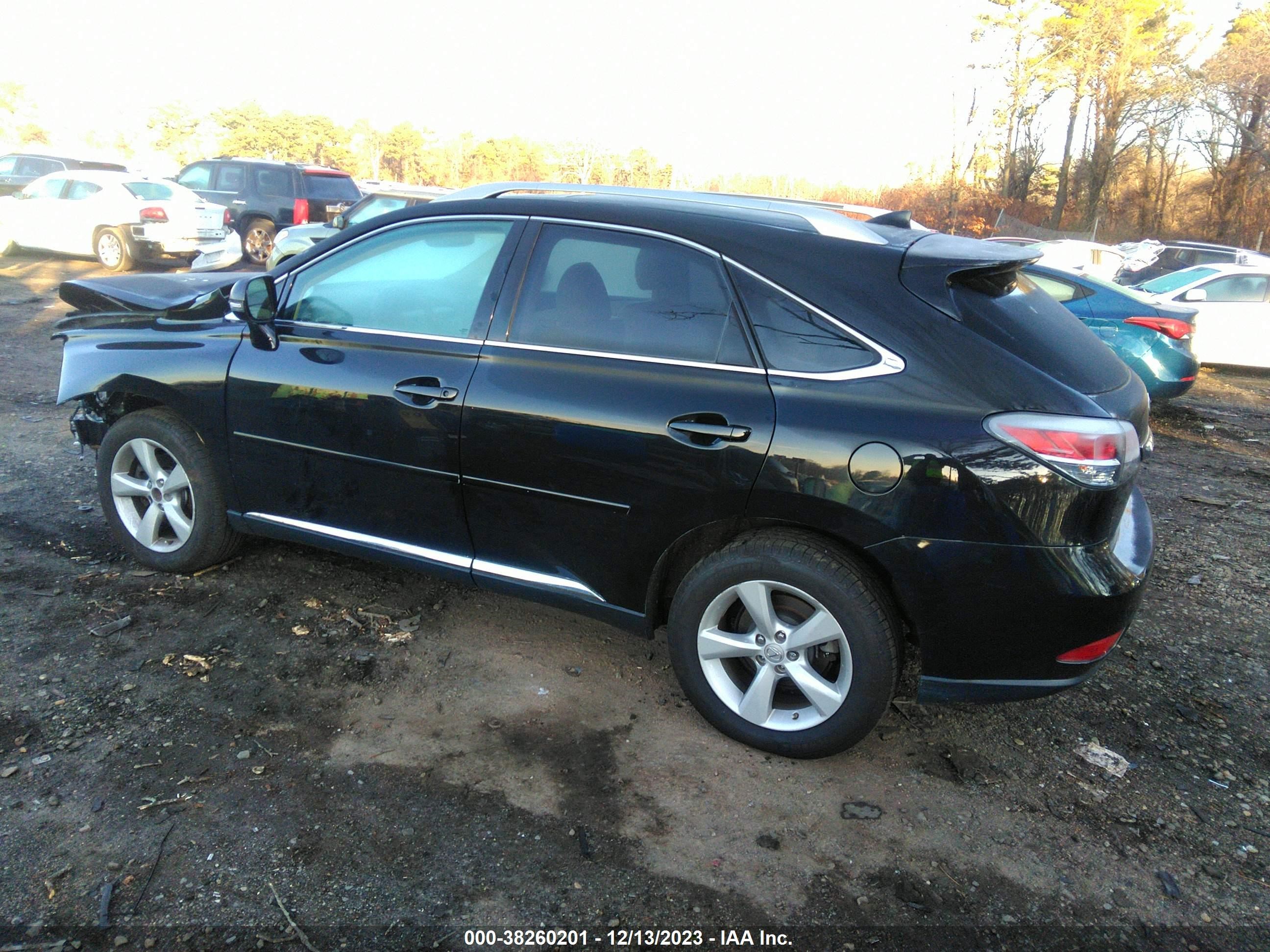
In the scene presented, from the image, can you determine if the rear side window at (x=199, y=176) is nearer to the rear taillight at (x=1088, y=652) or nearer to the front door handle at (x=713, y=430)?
the front door handle at (x=713, y=430)

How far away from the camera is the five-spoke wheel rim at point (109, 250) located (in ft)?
44.7

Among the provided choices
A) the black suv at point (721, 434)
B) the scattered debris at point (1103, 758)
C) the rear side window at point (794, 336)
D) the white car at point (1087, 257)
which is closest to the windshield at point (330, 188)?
the white car at point (1087, 257)

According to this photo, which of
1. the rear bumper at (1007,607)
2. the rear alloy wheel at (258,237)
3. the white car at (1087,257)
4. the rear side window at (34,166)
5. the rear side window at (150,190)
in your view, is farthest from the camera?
the rear side window at (34,166)

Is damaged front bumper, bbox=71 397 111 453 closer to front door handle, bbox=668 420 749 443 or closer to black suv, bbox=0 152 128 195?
front door handle, bbox=668 420 749 443

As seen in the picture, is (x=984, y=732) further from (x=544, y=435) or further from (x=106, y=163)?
(x=106, y=163)

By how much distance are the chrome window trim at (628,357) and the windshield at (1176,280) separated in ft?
37.4

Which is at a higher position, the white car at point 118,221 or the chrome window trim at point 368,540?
the white car at point 118,221

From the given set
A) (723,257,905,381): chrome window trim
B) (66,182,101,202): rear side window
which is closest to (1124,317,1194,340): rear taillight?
(723,257,905,381): chrome window trim

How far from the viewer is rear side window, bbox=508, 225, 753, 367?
2967mm

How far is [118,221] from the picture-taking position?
13.5m

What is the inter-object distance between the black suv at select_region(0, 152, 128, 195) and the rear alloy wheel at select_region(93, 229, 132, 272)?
3.41 metres

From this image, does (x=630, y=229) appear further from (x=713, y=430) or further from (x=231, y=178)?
(x=231, y=178)

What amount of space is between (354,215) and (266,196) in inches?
159

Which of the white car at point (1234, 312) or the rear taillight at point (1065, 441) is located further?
the white car at point (1234, 312)
